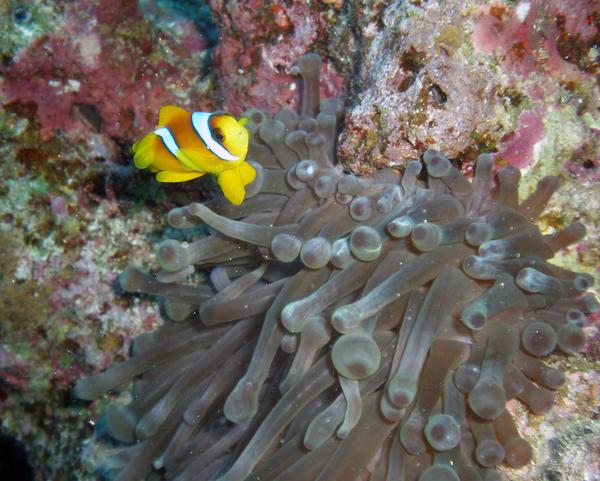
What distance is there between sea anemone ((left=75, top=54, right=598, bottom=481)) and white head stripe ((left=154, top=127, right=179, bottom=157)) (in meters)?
0.33

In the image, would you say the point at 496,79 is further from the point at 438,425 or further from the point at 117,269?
the point at 117,269

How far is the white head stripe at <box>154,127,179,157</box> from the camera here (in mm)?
2186

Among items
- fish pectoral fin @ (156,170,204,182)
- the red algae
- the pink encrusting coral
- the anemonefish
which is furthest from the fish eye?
the red algae

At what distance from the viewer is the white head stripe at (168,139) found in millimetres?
2186

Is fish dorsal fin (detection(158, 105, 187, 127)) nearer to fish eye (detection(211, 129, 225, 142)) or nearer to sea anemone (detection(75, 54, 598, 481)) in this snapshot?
fish eye (detection(211, 129, 225, 142))

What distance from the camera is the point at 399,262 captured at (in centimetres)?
226

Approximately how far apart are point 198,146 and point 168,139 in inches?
5.9

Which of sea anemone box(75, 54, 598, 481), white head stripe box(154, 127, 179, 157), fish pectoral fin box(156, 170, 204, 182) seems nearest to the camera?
sea anemone box(75, 54, 598, 481)

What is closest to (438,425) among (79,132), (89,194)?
(89,194)

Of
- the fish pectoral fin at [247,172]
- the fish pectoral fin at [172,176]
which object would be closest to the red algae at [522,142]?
the fish pectoral fin at [247,172]

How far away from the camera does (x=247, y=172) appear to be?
2.41 meters

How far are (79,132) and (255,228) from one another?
78.1 inches

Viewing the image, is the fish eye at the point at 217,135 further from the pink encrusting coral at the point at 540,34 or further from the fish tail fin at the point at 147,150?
the pink encrusting coral at the point at 540,34

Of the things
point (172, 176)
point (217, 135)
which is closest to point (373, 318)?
point (217, 135)
